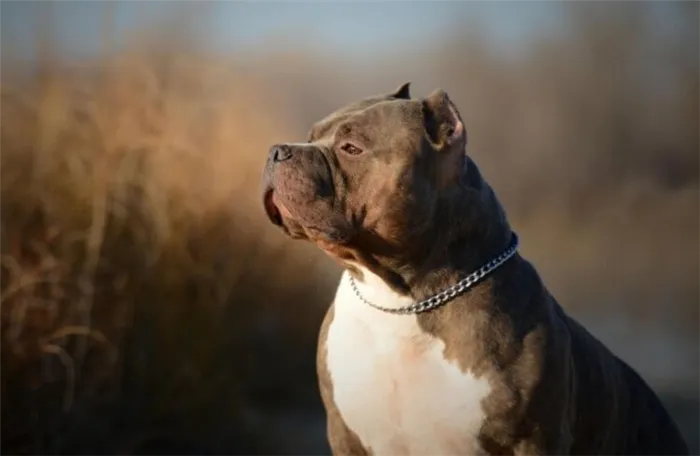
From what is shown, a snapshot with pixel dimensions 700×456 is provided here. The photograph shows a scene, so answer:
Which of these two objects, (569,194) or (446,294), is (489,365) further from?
(569,194)

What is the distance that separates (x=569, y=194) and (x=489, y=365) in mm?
1362

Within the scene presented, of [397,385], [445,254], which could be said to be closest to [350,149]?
[445,254]

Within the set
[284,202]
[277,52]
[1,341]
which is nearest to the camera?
[284,202]

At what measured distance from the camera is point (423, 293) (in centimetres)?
174

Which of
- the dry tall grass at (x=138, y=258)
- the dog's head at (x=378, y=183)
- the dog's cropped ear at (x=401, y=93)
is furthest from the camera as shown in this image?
the dry tall grass at (x=138, y=258)

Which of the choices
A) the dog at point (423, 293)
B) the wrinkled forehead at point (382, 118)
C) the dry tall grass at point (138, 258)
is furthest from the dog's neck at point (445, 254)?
the dry tall grass at point (138, 258)

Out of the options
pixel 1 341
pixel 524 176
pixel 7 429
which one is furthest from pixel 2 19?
pixel 524 176

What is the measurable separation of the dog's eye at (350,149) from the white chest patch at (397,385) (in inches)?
8.4

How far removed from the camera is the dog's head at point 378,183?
65.8 inches

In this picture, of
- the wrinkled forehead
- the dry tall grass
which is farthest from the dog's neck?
the dry tall grass

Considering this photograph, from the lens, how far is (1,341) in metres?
2.64

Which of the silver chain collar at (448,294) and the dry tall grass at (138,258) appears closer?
the silver chain collar at (448,294)

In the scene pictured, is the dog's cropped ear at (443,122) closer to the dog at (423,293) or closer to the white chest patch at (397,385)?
the dog at (423,293)

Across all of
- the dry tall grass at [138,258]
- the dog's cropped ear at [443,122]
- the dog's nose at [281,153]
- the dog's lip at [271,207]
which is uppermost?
the dog's cropped ear at [443,122]
